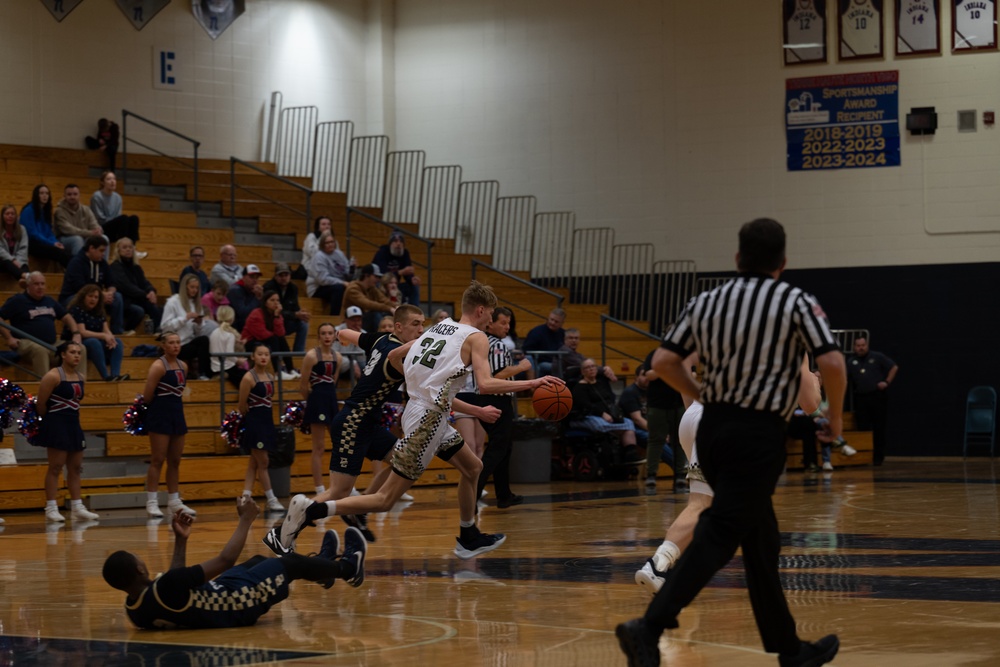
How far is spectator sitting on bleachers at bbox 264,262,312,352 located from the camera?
18.6 metres

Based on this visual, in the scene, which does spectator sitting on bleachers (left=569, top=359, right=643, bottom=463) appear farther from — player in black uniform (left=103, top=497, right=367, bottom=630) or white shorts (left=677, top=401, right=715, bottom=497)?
player in black uniform (left=103, top=497, right=367, bottom=630)

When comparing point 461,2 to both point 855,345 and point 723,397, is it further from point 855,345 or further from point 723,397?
point 723,397

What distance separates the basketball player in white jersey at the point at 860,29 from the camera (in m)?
23.2

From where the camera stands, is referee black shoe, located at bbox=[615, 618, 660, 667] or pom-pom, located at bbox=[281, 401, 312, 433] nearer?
referee black shoe, located at bbox=[615, 618, 660, 667]

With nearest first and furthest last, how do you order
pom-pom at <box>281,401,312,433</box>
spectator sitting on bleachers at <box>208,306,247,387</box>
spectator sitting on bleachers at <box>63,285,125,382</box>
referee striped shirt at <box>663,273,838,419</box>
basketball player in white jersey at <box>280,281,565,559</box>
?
referee striped shirt at <box>663,273,838,419</box> < basketball player in white jersey at <box>280,281,565,559</box> < pom-pom at <box>281,401,312,433</box> < spectator sitting on bleachers at <box>63,285,125,382</box> < spectator sitting on bleachers at <box>208,306,247,387</box>

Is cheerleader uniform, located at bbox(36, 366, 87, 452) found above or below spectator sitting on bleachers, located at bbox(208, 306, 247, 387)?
below

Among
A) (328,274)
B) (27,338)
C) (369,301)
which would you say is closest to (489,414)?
(27,338)

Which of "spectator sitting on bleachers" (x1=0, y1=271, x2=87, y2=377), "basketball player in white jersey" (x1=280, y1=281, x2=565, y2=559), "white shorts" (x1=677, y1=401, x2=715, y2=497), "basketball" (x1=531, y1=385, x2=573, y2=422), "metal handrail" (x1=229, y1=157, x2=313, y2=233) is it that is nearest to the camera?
"white shorts" (x1=677, y1=401, x2=715, y2=497)

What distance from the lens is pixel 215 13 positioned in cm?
2491

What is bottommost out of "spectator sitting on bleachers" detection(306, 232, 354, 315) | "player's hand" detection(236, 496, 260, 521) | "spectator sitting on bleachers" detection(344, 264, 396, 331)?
"player's hand" detection(236, 496, 260, 521)

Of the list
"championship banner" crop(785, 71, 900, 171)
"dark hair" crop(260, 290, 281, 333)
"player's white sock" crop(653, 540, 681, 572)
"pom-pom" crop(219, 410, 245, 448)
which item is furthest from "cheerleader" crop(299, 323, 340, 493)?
"championship banner" crop(785, 71, 900, 171)

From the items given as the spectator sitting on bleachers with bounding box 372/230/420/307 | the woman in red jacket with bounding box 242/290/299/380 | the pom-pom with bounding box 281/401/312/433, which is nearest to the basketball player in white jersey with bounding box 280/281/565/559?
the pom-pom with bounding box 281/401/312/433

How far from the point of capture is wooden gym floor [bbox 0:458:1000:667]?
5.94 metres

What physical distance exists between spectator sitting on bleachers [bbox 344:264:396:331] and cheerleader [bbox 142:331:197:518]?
176 inches
